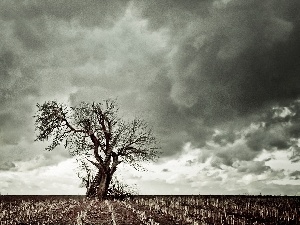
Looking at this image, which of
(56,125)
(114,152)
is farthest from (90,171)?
(56,125)

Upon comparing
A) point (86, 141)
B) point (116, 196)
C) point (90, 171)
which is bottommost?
point (116, 196)

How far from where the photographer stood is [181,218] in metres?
17.1

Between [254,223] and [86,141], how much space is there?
76.0 feet

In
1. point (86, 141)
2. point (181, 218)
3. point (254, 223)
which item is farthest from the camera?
point (86, 141)

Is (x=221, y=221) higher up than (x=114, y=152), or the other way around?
(x=114, y=152)

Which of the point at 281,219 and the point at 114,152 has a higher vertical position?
the point at 114,152

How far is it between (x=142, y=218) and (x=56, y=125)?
73.1ft

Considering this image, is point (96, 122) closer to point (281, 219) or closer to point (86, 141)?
point (86, 141)

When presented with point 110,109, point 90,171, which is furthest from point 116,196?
point 110,109

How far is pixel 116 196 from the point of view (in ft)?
119

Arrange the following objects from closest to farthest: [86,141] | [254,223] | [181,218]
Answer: [254,223]
[181,218]
[86,141]

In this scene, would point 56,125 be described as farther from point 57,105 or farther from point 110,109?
point 110,109

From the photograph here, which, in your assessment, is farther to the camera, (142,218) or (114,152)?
(114,152)

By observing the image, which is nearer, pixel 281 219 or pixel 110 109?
pixel 281 219
